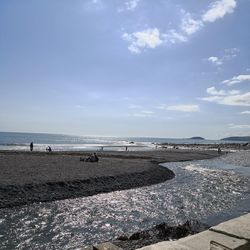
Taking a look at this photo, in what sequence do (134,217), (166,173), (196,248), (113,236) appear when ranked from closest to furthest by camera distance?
(196,248), (113,236), (134,217), (166,173)

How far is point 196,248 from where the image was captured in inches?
177

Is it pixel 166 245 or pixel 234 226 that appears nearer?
pixel 166 245

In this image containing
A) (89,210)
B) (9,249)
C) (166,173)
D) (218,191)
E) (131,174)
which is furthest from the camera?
(166,173)

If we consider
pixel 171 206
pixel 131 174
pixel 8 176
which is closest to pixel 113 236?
pixel 171 206

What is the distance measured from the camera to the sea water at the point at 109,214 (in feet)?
40.2

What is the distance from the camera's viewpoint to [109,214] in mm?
16188

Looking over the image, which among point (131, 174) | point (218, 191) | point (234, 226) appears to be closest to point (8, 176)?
point (131, 174)

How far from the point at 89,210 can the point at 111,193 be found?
5.32 m

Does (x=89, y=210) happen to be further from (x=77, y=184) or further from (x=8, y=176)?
(x=8, y=176)

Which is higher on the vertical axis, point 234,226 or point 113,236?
point 234,226

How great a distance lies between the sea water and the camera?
40.2 feet

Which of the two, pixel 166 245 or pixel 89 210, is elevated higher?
pixel 166 245

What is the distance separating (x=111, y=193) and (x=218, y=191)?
Result: 319 inches

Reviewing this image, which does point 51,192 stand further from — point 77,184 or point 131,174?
point 131,174
